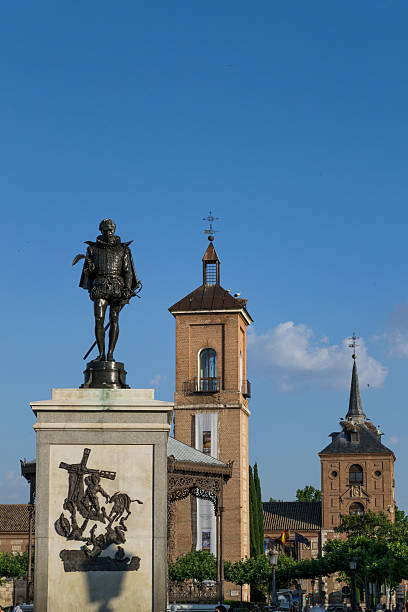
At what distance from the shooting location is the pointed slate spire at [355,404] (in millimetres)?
102938

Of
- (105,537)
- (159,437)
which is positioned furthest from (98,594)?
(159,437)

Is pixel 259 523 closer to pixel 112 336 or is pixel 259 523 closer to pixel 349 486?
pixel 349 486

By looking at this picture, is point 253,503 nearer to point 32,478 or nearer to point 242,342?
point 242,342

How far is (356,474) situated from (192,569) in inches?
2010

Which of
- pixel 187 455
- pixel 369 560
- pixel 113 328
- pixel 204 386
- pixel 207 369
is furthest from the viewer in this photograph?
pixel 207 369

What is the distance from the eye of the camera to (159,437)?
1156 cm

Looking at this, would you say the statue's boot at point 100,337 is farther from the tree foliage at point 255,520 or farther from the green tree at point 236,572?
the tree foliage at point 255,520

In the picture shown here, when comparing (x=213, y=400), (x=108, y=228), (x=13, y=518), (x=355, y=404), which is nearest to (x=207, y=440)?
(x=213, y=400)

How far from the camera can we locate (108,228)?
12.4 meters

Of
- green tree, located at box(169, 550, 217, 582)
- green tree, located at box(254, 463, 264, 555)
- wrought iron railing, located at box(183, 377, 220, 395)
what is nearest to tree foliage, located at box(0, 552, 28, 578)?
wrought iron railing, located at box(183, 377, 220, 395)

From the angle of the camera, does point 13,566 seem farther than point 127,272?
Yes

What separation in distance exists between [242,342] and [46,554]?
57.0 m

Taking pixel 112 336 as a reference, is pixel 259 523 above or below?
below

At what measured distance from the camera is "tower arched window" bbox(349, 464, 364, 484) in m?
95.3
